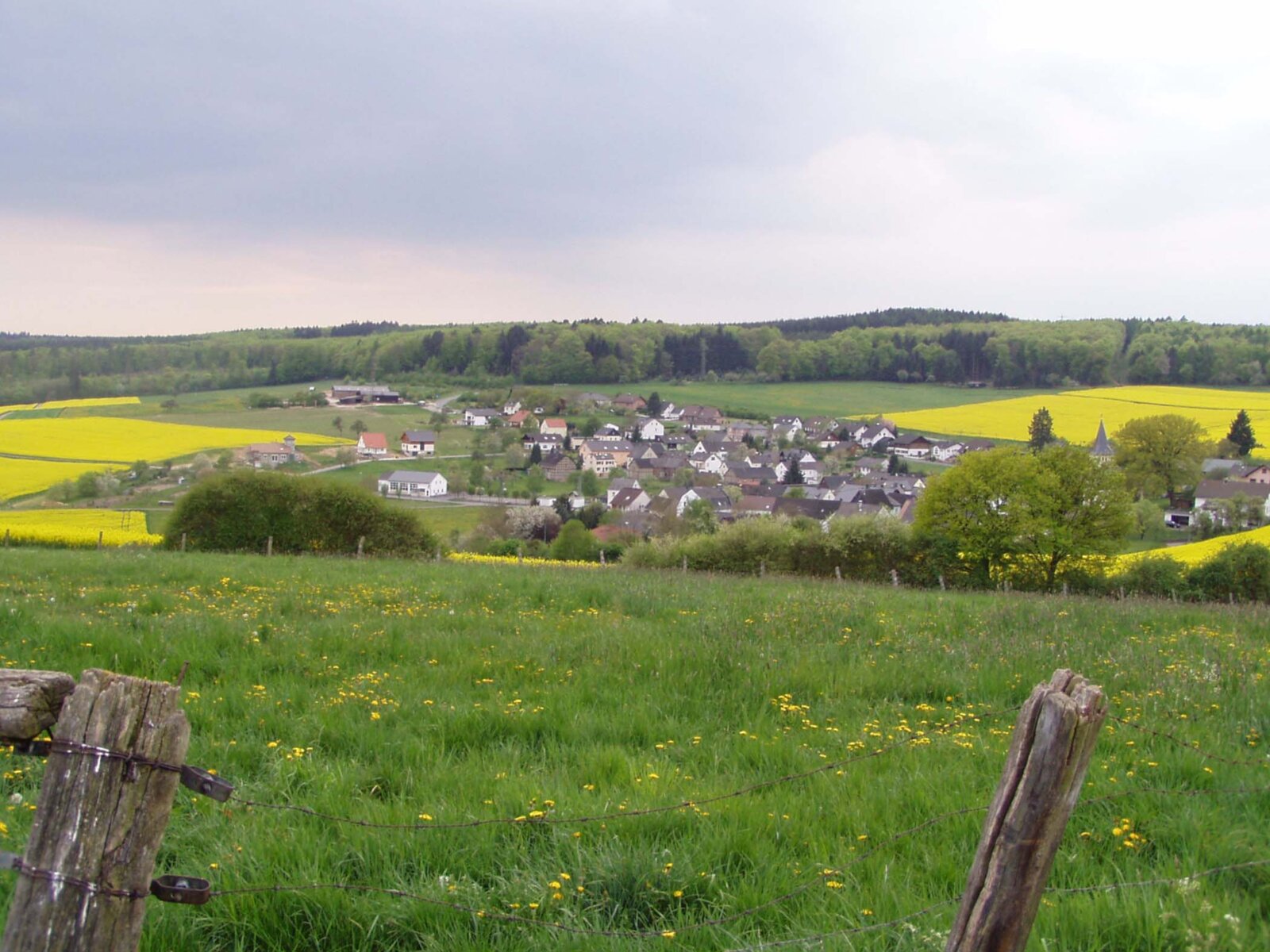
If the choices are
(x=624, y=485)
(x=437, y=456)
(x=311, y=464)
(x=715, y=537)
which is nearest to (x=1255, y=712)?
(x=715, y=537)

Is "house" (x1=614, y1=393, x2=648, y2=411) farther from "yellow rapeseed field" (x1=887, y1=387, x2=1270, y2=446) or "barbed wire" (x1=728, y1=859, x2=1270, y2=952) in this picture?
"barbed wire" (x1=728, y1=859, x2=1270, y2=952)

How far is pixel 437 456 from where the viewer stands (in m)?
87.8

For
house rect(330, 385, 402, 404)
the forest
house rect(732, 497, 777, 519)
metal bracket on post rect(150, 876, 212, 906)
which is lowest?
house rect(732, 497, 777, 519)

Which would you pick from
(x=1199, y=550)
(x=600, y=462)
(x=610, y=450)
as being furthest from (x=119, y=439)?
(x=1199, y=550)

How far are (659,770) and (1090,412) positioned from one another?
103 metres

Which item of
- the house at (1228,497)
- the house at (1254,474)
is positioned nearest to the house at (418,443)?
the house at (1228,497)

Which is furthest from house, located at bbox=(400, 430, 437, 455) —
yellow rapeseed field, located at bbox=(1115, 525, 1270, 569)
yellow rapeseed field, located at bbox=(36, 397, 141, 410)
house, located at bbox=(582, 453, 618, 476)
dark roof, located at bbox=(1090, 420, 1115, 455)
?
Result: yellow rapeseed field, located at bbox=(1115, 525, 1270, 569)

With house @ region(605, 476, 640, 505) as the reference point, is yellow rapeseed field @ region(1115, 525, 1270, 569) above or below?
above

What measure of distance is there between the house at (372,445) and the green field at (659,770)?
238ft

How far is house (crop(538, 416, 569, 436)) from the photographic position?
342 feet

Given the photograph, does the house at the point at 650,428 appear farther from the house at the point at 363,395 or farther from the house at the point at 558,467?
the house at the point at 363,395

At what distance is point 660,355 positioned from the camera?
481 ft

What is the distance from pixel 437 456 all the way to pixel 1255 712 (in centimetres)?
8462

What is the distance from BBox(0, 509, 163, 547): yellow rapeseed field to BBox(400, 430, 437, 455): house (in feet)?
139
